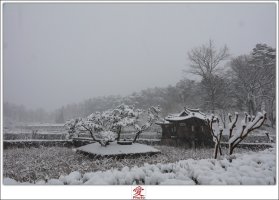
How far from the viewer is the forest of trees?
5.57 metres

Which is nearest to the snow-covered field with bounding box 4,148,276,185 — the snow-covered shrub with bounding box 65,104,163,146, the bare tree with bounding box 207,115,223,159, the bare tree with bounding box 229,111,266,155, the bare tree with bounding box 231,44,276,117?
the bare tree with bounding box 229,111,266,155

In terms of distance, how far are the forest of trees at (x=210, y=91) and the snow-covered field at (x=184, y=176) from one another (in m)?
1.18

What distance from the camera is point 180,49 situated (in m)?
5.89

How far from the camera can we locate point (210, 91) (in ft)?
20.0

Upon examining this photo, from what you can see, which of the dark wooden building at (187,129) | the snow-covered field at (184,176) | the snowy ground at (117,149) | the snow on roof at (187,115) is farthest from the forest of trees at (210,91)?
the snow-covered field at (184,176)

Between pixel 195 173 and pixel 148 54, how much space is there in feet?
8.20

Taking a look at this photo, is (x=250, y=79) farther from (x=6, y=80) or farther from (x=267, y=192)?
(x=6, y=80)

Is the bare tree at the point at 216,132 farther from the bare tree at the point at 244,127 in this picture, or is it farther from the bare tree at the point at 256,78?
the bare tree at the point at 256,78

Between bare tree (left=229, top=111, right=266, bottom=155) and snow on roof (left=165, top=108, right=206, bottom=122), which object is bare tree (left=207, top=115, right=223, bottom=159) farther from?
snow on roof (left=165, top=108, right=206, bottom=122)

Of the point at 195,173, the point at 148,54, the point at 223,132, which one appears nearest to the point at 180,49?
the point at 148,54

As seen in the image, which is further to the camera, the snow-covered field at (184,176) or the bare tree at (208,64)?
the bare tree at (208,64)

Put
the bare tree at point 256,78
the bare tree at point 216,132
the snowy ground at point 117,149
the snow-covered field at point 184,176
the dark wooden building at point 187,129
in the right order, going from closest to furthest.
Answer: the snow-covered field at point 184,176
the bare tree at point 256,78
the bare tree at point 216,132
the dark wooden building at point 187,129
the snowy ground at point 117,149

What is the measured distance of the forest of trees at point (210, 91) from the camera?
557cm

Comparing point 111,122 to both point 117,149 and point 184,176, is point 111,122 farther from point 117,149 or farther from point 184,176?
point 184,176
